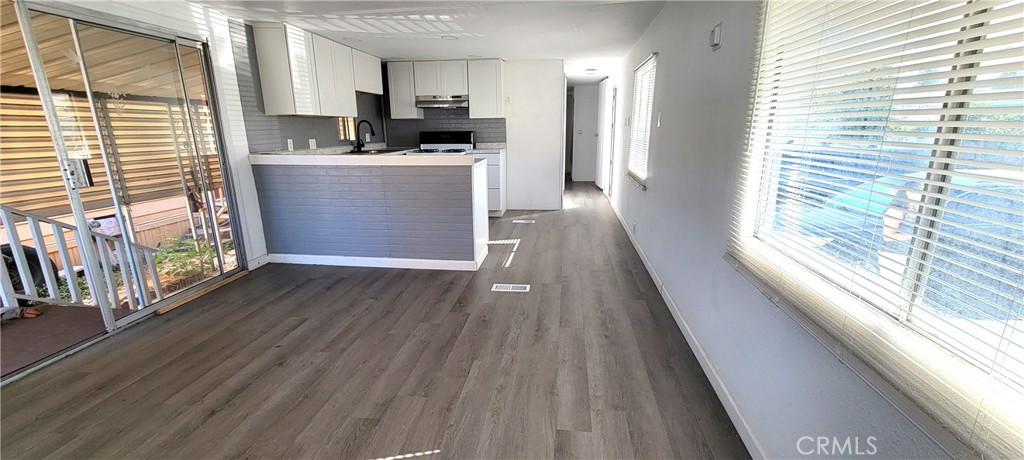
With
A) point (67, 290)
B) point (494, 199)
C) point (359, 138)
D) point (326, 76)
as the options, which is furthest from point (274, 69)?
point (494, 199)

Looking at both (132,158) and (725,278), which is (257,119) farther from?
(725,278)

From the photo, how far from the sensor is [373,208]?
379 cm

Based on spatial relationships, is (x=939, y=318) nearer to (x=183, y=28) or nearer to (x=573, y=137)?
Answer: (x=183, y=28)

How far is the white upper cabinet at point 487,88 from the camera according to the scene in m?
5.72

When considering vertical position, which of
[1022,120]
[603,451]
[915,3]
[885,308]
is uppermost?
[915,3]

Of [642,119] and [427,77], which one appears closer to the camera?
[642,119]

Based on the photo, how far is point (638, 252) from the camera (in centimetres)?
419

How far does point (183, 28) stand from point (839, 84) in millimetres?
4190

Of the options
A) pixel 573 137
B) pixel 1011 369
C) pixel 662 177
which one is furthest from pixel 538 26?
pixel 573 137

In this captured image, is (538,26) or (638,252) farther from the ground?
(538,26)

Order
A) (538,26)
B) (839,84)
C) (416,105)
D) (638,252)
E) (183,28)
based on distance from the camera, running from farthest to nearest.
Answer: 1. (416,105)
2. (638,252)
3. (538,26)
4. (183,28)
5. (839,84)

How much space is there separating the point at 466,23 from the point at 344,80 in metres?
1.80

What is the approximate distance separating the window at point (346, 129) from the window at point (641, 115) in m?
3.63

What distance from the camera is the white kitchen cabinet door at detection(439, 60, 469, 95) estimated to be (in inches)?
225
